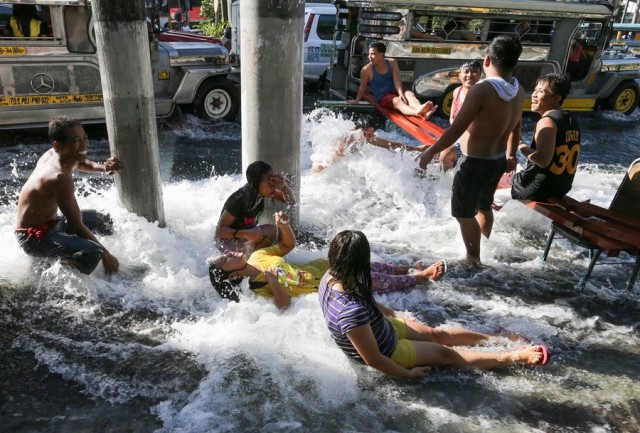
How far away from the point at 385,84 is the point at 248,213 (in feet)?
17.1

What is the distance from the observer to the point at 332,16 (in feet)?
39.8

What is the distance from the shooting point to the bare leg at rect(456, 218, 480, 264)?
4.88 metres

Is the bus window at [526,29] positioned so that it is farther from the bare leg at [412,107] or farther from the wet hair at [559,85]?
the wet hair at [559,85]

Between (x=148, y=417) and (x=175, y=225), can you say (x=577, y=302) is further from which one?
(x=175, y=225)

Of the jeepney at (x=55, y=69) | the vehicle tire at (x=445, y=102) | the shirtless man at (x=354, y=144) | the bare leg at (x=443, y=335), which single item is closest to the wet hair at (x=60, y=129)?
the bare leg at (x=443, y=335)

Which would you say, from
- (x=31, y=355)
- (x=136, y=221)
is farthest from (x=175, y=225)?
(x=31, y=355)

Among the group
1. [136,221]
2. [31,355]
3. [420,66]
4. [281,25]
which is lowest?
[31,355]

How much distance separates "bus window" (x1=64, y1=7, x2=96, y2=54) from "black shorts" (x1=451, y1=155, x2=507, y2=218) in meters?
5.88

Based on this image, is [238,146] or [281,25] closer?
[281,25]

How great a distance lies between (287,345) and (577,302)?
2593 millimetres

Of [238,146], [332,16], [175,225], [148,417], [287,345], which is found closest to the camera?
[148,417]

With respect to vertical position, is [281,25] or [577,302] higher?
[281,25]

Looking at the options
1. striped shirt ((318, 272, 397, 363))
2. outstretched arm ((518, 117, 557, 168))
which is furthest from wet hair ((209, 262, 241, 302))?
outstretched arm ((518, 117, 557, 168))

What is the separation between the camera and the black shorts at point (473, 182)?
15.1 ft
